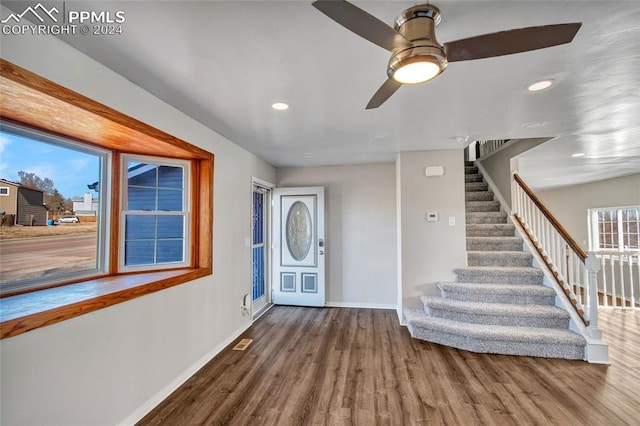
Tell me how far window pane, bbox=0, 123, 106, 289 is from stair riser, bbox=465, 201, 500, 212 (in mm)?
5184

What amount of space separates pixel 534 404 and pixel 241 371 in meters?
2.53

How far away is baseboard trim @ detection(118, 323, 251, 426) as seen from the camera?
202 cm

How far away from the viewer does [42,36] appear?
4.87 feet

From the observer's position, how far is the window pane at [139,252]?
260 cm

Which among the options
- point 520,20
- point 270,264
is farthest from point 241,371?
point 520,20

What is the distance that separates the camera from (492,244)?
13.8 feet

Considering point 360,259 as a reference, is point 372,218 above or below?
above


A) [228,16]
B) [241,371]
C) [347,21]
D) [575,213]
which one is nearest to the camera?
[347,21]

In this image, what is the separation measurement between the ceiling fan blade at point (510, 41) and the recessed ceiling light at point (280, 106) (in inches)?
55.0

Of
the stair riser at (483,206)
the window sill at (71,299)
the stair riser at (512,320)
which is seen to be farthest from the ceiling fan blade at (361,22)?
the stair riser at (483,206)

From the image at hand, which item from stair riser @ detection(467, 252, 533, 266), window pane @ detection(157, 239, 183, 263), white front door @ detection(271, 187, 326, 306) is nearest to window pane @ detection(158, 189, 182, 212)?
window pane @ detection(157, 239, 183, 263)

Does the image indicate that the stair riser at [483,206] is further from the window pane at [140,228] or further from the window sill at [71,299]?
the window pane at [140,228]

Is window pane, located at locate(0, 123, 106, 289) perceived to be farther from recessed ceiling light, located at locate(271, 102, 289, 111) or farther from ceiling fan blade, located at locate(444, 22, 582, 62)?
ceiling fan blade, located at locate(444, 22, 582, 62)

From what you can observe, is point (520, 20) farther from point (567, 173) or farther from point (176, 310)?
point (567, 173)
